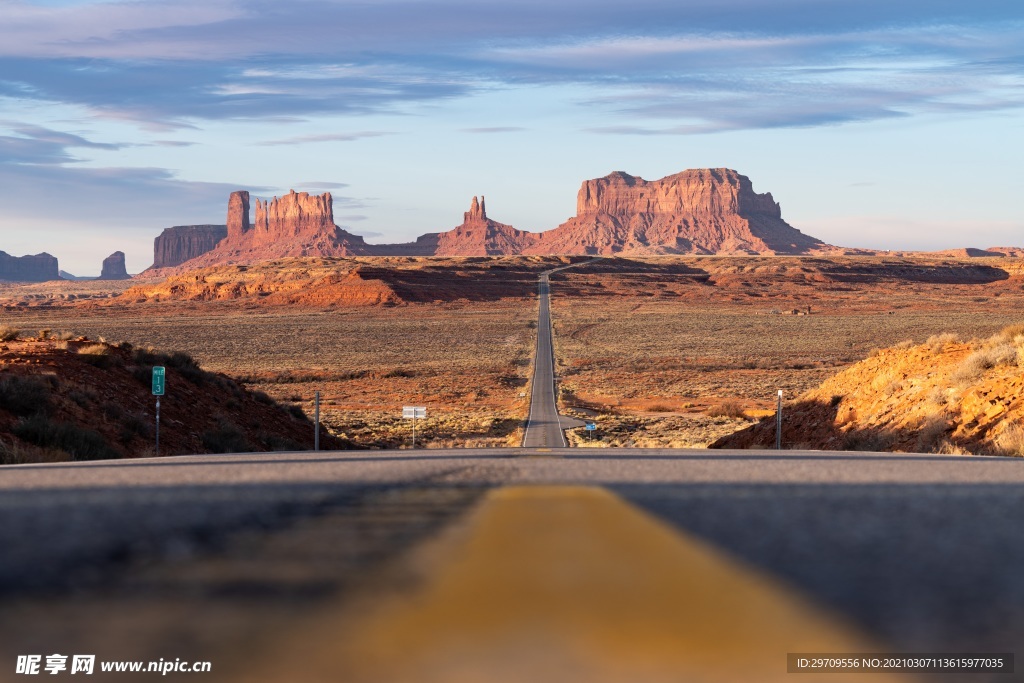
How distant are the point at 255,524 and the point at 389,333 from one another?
87.5 meters

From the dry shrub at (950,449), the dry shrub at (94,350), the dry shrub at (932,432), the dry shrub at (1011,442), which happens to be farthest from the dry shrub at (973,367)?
the dry shrub at (94,350)

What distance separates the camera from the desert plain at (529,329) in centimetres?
4372

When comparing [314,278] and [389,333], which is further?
[314,278]

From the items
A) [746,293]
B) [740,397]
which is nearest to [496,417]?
[740,397]

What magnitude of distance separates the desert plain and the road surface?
30.3 inches

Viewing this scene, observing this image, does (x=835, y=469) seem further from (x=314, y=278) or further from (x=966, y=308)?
(x=314, y=278)

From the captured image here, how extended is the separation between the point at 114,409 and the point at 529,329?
79372mm

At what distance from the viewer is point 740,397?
152ft

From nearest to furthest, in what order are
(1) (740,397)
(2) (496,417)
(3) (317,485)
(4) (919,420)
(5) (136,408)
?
1. (3) (317,485)
2. (4) (919,420)
3. (5) (136,408)
4. (2) (496,417)
5. (1) (740,397)

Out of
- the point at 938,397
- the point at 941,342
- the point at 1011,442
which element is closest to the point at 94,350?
the point at 938,397

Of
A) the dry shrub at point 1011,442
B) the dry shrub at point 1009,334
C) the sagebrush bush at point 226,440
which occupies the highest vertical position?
the dry shrub at point 1009,334

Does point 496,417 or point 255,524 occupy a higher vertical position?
point 255,524

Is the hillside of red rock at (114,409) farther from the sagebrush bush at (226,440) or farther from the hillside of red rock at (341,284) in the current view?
the hillside of red rock at (341,284)

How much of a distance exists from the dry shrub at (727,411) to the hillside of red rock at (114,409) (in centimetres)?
1770
